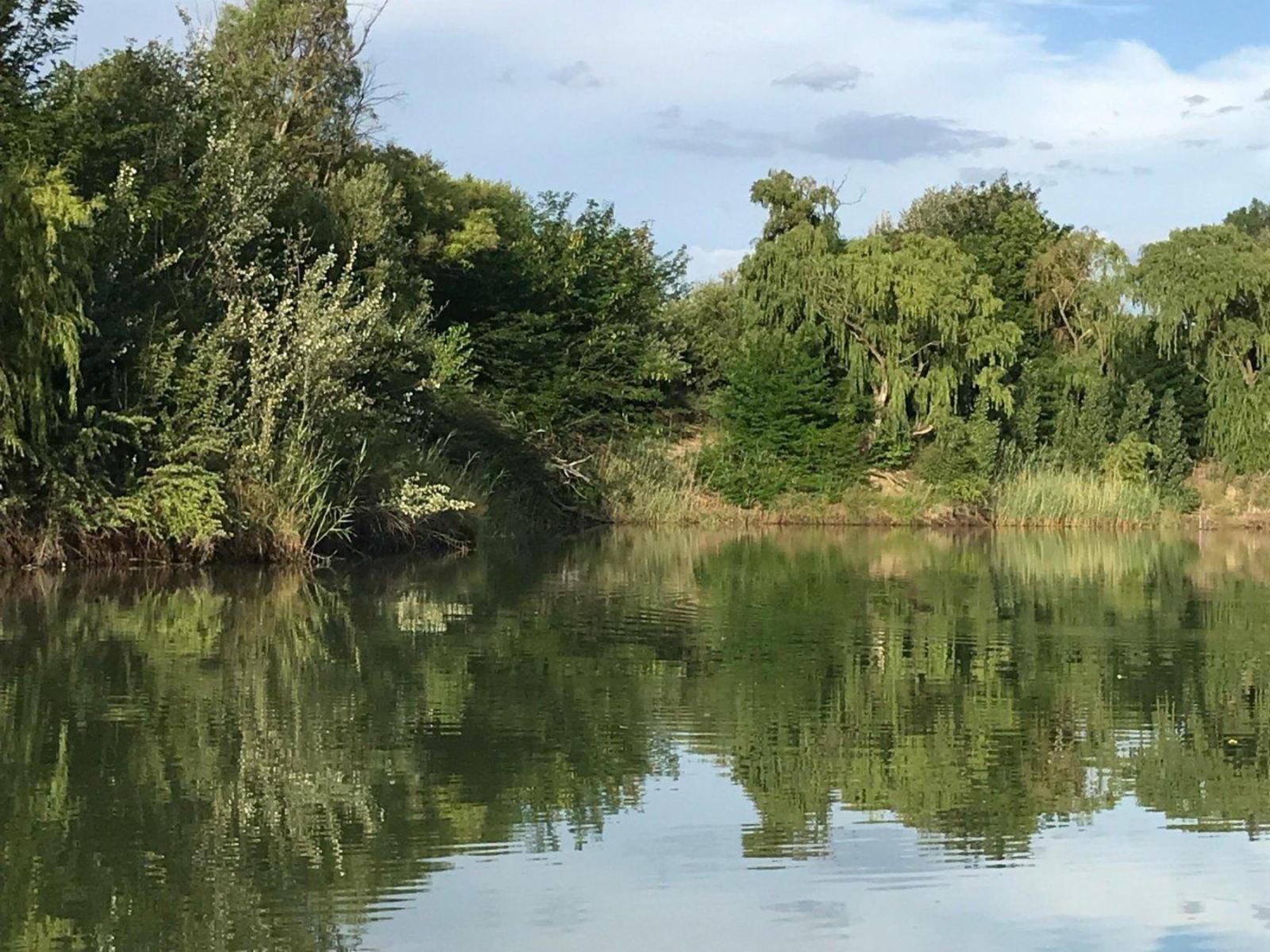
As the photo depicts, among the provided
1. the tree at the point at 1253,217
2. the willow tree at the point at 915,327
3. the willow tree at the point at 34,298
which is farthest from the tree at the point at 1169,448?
the tree at the point at 1253,217

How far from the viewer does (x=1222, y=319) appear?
37.3 meters

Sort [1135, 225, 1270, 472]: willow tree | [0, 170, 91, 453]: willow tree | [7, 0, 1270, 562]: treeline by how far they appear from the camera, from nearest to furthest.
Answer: [0, 170, 91, 453]: willow tree → [7, 0, 1270, 562]: treeline → [1135, 225, 1270, 472]: willow tree

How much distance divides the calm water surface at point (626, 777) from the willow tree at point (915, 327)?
1994 centimetres

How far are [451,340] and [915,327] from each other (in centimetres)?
954

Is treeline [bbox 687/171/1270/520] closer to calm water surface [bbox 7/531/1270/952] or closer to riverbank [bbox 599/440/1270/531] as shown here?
riverbank [bbox 599/440/1270/531]

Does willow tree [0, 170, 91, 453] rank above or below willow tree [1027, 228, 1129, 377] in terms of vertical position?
below

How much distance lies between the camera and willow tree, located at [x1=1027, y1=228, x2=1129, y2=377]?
3862cm

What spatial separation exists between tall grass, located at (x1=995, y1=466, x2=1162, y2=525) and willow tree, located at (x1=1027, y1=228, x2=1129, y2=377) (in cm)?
337

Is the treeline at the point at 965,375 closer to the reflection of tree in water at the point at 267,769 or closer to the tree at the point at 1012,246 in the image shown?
the tree at the point at 1012,246

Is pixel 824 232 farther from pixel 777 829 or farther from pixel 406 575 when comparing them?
pixel 777 829

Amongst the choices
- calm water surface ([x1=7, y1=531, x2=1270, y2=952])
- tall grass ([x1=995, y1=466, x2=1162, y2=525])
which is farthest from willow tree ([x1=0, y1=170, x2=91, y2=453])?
tall grass ([x1=995, y1=466, x2=1162, y2=525])

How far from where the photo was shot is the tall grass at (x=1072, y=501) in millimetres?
35625

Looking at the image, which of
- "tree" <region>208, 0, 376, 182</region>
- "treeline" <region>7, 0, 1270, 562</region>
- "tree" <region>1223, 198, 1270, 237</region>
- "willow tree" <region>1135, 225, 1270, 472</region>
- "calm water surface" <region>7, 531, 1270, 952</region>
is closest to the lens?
"calm water surface" <region>7, 531, 1270, 952</region>

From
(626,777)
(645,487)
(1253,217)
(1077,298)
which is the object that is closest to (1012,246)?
(1077,298)
